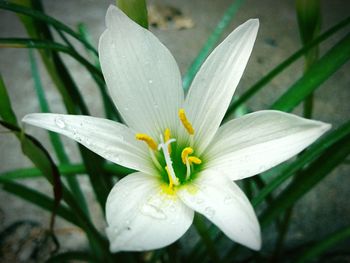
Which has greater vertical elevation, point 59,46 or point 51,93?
point 59,46

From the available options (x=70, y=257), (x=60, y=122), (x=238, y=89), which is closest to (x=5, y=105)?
(x=60, y=122)

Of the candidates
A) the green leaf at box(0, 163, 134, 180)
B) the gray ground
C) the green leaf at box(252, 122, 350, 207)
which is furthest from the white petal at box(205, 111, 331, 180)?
the gray ground

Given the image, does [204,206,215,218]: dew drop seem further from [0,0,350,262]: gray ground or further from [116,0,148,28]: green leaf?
[0,0,350,262]: gray ground

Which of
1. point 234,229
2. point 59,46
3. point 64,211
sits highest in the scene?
point 59,46

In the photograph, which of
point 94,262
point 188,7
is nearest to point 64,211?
point 94,262

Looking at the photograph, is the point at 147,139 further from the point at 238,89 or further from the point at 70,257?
the point at 238,89

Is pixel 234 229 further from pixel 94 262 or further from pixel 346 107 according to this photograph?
pixel 346 107
